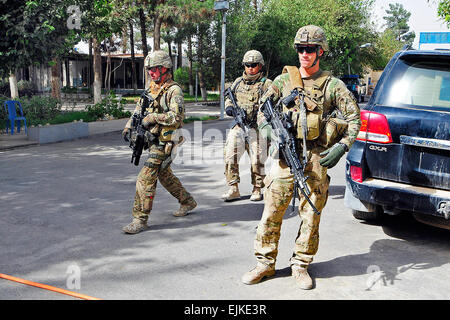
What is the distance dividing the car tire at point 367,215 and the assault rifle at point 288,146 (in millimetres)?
1767

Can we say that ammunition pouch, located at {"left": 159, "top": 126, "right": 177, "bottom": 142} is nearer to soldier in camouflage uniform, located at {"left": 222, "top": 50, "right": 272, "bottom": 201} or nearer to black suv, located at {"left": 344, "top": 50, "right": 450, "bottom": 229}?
soldier in camouflage uniform, located at {"left": 222, "top": 50, "right": 272, "bottom": 201}

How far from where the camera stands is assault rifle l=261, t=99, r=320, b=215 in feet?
11.3

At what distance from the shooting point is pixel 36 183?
23.1 ft

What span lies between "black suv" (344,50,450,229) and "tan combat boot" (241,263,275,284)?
1.36 m

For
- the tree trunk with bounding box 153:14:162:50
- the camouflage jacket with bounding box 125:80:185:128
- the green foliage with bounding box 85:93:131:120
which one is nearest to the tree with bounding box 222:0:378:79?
the tree trunk with bounding box 153:14:162:50

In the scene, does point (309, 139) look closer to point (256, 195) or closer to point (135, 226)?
point (135, 226)

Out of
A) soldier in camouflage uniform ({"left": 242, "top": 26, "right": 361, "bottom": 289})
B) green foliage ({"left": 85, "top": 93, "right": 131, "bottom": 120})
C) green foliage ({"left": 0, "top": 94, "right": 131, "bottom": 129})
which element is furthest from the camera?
green foliage ({"left": 85, "top": 93, "right": 131, "bottom": 120})

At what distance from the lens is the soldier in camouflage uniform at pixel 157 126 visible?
4.80m

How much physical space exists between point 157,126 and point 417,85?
252cm

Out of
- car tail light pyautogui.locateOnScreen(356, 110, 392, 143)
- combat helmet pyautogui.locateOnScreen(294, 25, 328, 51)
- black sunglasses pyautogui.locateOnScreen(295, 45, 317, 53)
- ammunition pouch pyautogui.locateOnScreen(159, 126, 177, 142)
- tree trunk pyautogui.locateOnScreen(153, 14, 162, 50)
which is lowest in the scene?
ammunition pouch pyautogui.locateOnScreen(159, 126, 177, 142)

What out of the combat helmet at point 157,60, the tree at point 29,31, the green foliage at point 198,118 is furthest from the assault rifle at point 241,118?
the green foliage at point 198,118

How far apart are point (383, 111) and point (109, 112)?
1460 centimetres

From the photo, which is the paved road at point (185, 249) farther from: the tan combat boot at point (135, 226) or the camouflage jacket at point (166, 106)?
the camouflage jacket at point (166, 106)
